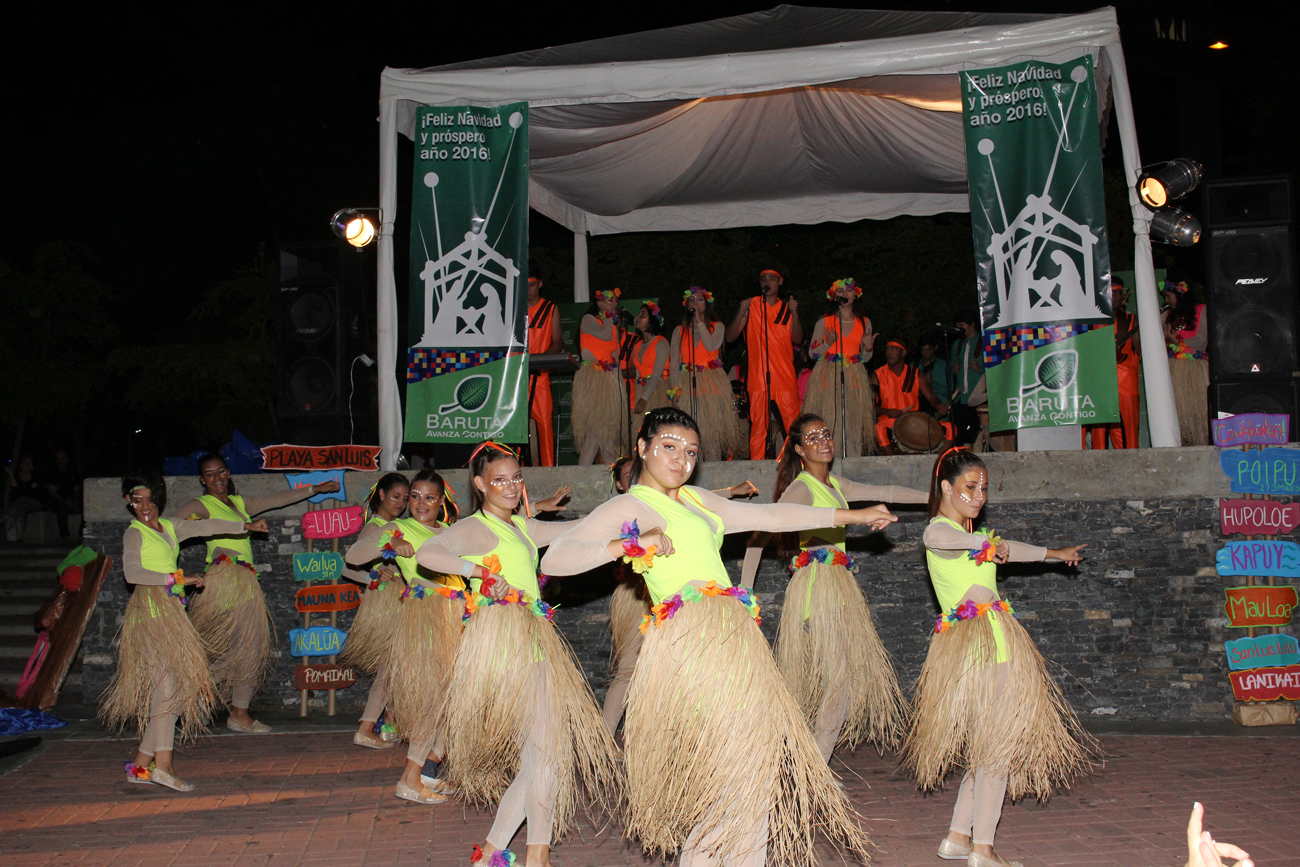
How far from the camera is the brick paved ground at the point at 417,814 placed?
3928 millimetres

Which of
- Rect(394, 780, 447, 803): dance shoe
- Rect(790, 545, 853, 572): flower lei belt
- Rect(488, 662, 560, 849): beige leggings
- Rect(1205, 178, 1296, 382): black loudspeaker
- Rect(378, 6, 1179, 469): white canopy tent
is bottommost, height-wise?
Rect(394, 780, 447, 803): dance shoe

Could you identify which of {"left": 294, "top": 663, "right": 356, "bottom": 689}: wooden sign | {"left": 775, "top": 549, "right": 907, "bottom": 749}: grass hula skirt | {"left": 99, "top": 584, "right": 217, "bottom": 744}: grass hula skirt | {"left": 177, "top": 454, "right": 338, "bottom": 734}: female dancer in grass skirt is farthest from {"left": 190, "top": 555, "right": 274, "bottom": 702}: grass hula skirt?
{"left": 775, "top": 549, "right": 907, "bottom": 749}: grass hula skirt

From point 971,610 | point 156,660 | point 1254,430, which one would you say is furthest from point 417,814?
point 1254,430

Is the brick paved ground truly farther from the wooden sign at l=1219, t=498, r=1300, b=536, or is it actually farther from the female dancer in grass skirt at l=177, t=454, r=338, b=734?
the wooden sign at l=1219, t=498, r=1300, b=536

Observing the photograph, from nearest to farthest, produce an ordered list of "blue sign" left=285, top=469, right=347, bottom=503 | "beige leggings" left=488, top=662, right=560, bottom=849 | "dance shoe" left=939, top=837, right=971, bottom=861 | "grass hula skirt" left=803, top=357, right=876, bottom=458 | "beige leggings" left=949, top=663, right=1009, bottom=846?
1. "beige leggings" left=488, top=662, right=560, bottom=849
2. "beige leggings" left=949, top=663, right=1009, bottom=846
3. "dance shoe" left=939, top=837, right=971, bottom=861
4. "blue sign" left=285, top=469, right=347, bottom=503
5. "grass hula skirt" left=803, top=357, right=876, bottom=458

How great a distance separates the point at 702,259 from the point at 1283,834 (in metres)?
11.1

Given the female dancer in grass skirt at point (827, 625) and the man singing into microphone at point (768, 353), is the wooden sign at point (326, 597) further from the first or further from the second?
the man singing into microphone at point (768, 353)

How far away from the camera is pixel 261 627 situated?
623cm

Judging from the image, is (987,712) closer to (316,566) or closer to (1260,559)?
(1260,559)

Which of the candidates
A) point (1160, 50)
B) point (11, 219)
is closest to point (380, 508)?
point (11, 219)

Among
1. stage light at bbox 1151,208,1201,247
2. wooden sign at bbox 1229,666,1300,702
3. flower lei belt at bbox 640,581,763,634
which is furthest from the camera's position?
stage light at bbox 1151,208,1201,247

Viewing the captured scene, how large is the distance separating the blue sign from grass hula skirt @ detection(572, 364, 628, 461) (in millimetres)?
2049

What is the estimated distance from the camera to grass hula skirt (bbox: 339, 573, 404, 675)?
5.82m

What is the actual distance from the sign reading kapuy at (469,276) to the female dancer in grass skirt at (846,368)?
8.46 ft
